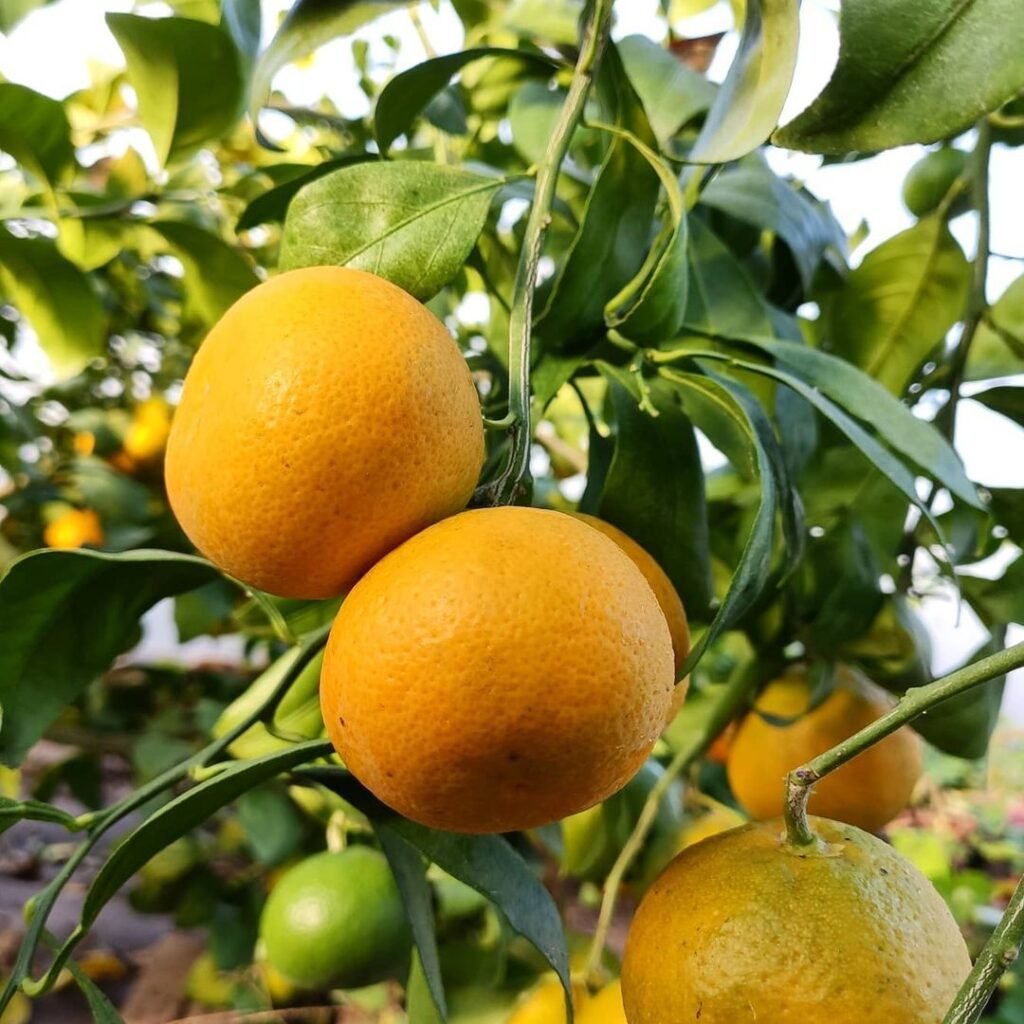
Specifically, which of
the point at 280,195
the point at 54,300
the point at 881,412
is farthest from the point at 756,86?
the point at 54,300

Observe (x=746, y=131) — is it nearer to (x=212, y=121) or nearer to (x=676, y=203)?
(x=676, y=203)

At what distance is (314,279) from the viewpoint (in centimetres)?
36

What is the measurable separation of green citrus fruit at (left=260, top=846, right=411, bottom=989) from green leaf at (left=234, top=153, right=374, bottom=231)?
1.51ft

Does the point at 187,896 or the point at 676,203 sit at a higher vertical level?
the point at 676,203

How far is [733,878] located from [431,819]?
136 millimetres

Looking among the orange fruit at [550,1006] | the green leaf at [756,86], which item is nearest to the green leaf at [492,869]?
the orange fruit at [550,1006]

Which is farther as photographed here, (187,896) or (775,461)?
(187,896)

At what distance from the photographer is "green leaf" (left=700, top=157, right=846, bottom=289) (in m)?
0.63

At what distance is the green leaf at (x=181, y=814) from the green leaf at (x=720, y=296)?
14.1 inches

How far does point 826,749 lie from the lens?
2.02 ft

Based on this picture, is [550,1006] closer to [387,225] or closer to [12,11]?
[387,225]

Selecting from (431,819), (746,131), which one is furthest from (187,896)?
(746,131)

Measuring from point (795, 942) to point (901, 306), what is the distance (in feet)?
1.79

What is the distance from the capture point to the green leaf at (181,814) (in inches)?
14.9
